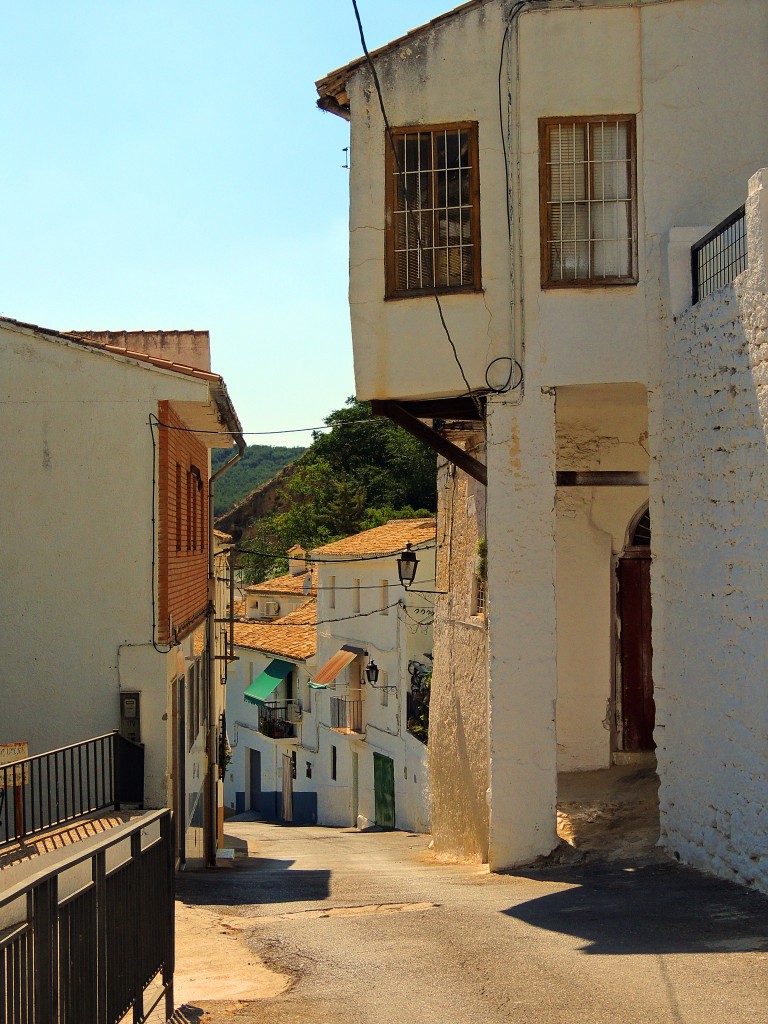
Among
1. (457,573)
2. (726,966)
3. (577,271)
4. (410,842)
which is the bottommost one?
(410,842)

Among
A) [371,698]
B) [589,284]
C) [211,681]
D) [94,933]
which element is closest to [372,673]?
[371,698]

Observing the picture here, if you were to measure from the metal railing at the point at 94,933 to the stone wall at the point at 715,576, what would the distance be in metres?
4.51

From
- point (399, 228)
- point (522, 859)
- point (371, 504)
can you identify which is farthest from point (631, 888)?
point (371, 504)

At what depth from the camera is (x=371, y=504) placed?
65.0 m

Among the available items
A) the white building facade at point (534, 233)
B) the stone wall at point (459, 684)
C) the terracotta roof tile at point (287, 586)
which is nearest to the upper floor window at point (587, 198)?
the white building facade at point (534, 233)

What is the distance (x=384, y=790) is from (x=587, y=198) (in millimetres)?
23136

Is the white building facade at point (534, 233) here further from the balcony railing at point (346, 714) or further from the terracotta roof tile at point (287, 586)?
the terracotta roof tile at point (287, 586)

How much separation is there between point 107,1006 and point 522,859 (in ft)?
21.9

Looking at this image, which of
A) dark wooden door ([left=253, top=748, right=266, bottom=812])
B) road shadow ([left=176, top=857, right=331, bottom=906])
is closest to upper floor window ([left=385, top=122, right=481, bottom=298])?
road shadow ([left=176, top=857, right=331, bottom=906])

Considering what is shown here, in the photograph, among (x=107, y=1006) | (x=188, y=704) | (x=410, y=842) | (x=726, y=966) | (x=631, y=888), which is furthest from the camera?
(x=410, y=842)

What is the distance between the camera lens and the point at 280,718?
40.4 meters

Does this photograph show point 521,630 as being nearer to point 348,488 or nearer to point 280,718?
point 280,718

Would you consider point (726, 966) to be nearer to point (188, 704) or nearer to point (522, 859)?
point (522, 859)

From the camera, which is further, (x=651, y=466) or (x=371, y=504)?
(x=371, y=504)
